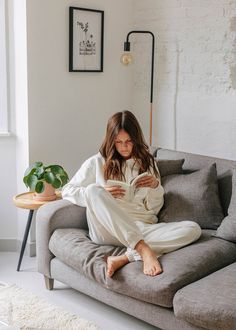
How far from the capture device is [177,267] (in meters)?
2.53

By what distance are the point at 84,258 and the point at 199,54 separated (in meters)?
1.82

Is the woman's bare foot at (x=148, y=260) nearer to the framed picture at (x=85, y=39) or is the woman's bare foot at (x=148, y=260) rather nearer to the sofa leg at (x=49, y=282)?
the sofa leg at (x=49, y=282)

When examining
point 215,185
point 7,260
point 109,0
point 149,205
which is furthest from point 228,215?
point 109,0

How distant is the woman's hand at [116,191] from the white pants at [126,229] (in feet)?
0.44

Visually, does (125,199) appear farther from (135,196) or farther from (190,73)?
(190,73)

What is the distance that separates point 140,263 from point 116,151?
0.75 m

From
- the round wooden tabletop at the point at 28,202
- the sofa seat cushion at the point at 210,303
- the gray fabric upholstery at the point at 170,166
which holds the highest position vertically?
the gray fabric upholstery at the point at 170,166

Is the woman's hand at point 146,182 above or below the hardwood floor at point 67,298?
above

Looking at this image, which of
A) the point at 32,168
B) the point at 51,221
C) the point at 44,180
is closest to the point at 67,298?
the point at 51,221

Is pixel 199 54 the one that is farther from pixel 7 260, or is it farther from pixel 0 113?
pixel 7 260

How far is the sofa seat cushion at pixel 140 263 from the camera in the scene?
246cm

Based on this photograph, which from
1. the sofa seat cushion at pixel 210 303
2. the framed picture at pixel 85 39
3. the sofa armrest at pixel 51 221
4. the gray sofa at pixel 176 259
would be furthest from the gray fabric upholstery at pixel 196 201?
the framed picture at pixel 85 39

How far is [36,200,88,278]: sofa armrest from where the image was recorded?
308cm

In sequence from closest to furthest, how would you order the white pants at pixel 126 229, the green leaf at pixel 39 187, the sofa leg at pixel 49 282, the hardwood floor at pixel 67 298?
the white pants at pixel 126 229 → the hardwood floor at pixel 67 298 → the sofa leg at pixel 49 282 → the green leaf at pixel 39 187
